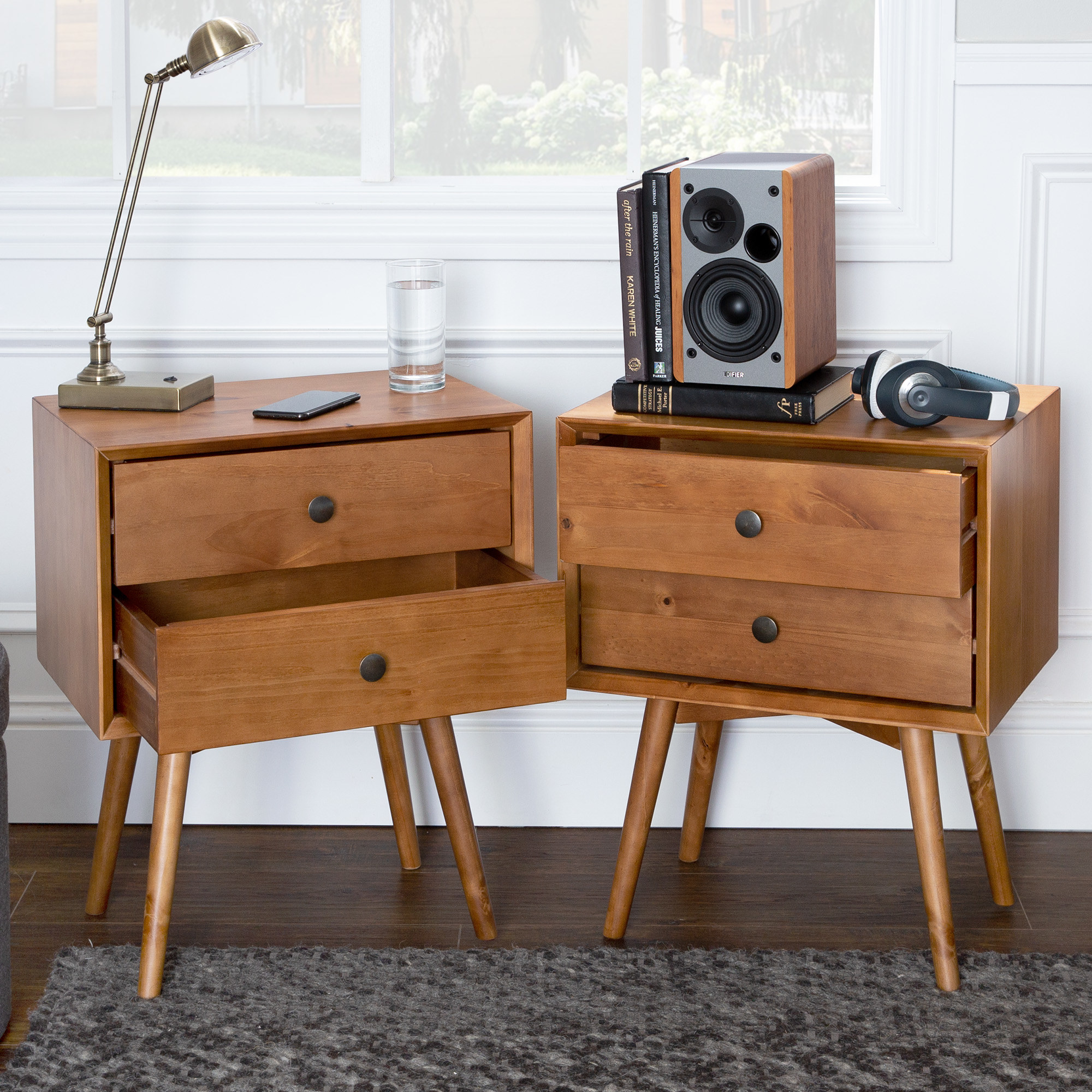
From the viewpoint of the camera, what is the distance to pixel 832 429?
1438 millimetres

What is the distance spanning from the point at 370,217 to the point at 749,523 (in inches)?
29.2

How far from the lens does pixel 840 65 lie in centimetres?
186

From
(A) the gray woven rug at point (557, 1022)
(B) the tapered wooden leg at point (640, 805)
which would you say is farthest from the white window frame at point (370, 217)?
(A) the gray woven rug at point (557, 1022)

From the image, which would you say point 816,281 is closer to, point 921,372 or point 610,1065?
point 921,372

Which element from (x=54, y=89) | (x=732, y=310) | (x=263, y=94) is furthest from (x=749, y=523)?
(x=54, y=89)

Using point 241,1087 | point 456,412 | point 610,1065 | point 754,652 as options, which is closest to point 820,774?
point 754,652

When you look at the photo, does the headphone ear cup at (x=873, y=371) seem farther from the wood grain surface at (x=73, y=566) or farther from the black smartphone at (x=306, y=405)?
the wood grain surface at (x=73, y=566)

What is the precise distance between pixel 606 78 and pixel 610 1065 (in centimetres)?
130

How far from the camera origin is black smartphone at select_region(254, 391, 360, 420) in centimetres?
149

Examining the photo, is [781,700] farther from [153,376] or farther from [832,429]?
[153,376]

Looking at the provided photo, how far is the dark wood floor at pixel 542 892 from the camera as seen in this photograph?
64.3 inches

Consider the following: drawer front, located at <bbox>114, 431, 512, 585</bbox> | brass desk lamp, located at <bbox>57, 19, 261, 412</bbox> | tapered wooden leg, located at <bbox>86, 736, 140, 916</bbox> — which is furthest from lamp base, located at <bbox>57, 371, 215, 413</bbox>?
tapered wooden leg, located at <bbox>86, 736, 140, 916</bbox>

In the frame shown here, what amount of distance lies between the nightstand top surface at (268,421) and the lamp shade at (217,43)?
0.38 m

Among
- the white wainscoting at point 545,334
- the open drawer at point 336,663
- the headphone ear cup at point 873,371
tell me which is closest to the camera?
the open drawer at point 336,663
